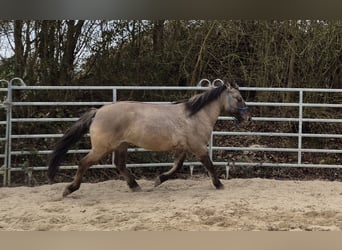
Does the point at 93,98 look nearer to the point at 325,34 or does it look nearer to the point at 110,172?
the point at 110,172

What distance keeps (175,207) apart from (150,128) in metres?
0.88

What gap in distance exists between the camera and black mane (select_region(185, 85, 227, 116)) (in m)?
4.59

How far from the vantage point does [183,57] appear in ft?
22.5

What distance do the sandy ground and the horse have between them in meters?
0.23

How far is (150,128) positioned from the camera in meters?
4.35

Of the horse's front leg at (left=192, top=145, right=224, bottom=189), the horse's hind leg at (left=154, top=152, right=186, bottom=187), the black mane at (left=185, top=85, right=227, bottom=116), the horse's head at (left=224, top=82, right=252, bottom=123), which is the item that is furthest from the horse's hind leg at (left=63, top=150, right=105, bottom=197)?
the horse's head at (left=224, top=82, right=252, bottom=123)

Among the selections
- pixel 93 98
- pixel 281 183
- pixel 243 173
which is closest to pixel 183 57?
pixel 93 98

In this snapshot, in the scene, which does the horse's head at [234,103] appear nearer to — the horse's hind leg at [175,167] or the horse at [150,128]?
the horse at [150,128]

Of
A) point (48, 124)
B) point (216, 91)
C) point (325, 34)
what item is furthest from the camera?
point (325, 34)

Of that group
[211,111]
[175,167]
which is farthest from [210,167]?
[211,111]

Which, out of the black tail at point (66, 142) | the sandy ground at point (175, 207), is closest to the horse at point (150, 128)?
the black tail at point (66, 142)

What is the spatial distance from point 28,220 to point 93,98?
3.00 meters

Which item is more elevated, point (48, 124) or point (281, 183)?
point (48, 124)

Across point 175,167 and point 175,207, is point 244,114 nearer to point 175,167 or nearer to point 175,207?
point 175,167
